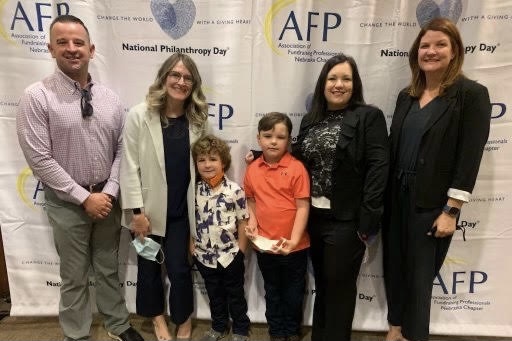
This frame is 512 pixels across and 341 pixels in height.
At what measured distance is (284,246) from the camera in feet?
6.44

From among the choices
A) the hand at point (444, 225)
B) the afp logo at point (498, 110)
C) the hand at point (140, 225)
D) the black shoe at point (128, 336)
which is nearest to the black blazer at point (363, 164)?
the hand at point (444, 225)

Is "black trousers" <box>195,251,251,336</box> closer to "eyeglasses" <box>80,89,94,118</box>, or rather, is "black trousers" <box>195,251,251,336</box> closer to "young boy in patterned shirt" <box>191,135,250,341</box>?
"young boy in patterned shirt" <box>191,135,250,341</box>

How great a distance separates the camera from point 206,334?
2.28 metres

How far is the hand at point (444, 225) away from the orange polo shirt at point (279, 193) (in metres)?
0.60

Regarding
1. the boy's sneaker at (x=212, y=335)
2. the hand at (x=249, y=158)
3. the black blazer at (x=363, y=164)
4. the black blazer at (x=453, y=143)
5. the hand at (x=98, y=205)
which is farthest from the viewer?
the boy's sneaker at (x=212, y=335)

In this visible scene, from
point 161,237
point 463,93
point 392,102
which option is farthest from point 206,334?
point 463,93

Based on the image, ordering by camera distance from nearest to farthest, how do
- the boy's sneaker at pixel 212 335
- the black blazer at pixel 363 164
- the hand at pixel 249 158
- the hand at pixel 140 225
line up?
1. the black blazer at pixel 363 164
2. the hand at pixel 140 225
3. the hand at pixel 249 158
4. the boy's sneaker at pixel 212 335

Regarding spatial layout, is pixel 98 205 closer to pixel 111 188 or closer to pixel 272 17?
pixel 111 188

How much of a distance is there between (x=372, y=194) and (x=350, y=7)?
988 millimetres

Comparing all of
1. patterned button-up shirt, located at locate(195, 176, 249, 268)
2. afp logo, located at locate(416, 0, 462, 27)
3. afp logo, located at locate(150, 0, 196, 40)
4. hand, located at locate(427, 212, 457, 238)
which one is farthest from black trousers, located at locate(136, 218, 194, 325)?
afp logo, located at locate(416, 0, 462, 27)

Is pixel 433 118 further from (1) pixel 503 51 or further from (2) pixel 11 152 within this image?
(2) pixel 11 152

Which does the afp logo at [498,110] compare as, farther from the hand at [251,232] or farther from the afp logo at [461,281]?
the hand at [251,232]

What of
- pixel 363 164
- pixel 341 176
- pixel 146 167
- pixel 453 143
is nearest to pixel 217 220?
pixel 146 167

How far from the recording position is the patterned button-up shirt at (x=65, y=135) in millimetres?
1794
